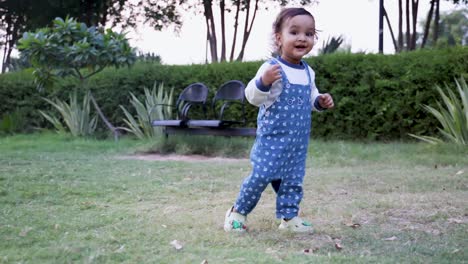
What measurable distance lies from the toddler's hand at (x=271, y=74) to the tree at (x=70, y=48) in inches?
308

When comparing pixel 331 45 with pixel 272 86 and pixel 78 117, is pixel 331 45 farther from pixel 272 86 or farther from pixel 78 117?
pixel 272 86

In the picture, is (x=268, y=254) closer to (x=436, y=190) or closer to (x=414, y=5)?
(x=436, y=190)

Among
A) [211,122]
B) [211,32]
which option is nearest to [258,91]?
[211,122]

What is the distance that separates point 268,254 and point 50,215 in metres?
1.70

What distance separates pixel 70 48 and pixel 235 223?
7.88 m

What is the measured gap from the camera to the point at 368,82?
985 centimetres

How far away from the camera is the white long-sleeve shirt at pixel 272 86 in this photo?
2.93 m

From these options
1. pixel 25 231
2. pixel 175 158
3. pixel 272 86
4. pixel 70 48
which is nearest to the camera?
pixel 272 86

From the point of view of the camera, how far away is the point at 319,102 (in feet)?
10.5

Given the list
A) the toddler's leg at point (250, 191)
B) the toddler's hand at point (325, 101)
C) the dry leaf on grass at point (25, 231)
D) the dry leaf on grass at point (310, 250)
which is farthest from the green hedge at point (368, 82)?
the dry leaf on grass at point (25, 231)

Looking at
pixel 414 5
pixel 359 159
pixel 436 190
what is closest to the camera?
pixel 436 190

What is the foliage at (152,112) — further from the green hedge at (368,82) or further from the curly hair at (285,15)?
the curly hair at (285,15)

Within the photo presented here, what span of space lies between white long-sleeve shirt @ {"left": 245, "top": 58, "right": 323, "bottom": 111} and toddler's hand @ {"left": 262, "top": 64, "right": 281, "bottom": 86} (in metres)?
0.05

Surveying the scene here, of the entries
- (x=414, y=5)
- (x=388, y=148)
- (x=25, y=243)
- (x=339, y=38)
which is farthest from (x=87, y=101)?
(x=414, y=5)
